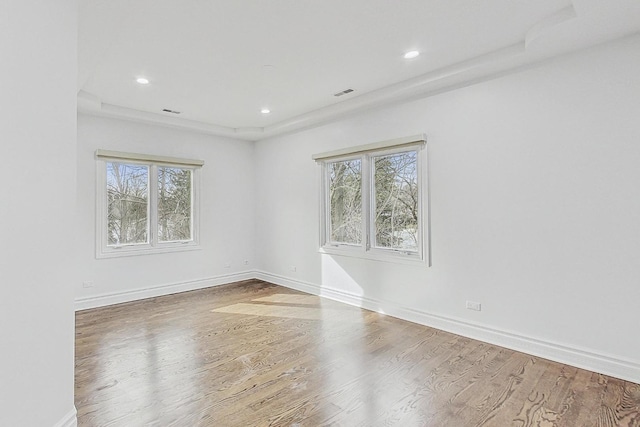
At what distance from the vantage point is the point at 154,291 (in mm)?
5098

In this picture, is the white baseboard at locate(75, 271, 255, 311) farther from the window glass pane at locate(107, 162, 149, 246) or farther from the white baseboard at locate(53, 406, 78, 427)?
the white baseboard at locate(53, 406, 78, 427)

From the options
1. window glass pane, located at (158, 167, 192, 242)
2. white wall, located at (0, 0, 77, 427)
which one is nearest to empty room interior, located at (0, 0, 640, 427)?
white wall, located at (0, 0, 77, 427)

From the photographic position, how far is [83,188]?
14.7 ft

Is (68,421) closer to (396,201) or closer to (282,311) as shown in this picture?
(282,311)

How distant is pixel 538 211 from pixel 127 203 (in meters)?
5.12

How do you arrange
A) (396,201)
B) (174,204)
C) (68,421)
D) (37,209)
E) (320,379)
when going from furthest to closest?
(174,204) → (396,201) → (320,379) → (68,421) → (37,209)

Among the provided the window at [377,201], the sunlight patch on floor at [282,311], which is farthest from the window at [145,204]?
the window at [377,201]

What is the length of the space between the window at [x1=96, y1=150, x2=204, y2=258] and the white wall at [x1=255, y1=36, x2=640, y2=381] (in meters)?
3.16

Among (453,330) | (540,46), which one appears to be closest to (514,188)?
(540,46)

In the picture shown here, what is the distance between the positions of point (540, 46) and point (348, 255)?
307cm

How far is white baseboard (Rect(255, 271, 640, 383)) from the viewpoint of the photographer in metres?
2.59

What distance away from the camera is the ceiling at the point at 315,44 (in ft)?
7.57

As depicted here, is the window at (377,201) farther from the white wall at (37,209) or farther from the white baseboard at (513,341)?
the white wall at (37,209)

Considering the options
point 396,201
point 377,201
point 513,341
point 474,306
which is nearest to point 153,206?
point 377,201
